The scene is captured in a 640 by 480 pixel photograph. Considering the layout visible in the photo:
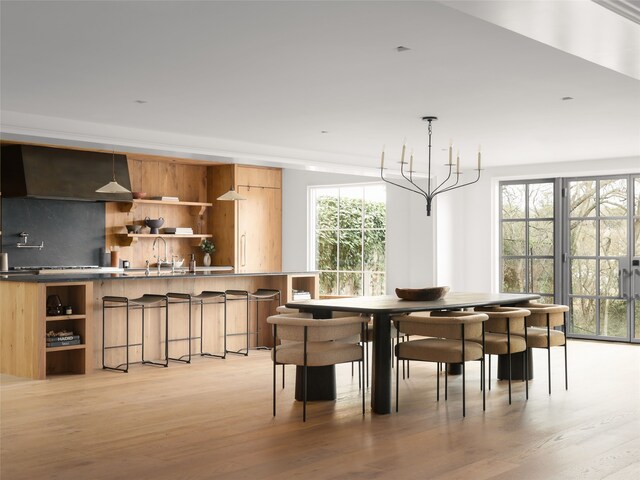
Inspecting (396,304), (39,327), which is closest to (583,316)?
(396,304)

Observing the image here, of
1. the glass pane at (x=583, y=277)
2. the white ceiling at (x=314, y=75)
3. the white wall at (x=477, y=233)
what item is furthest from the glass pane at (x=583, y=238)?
the white ceiling at (x=314, y=75)

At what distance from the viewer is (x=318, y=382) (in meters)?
5.88

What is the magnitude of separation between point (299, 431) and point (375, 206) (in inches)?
272

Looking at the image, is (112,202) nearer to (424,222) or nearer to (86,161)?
(86,161)

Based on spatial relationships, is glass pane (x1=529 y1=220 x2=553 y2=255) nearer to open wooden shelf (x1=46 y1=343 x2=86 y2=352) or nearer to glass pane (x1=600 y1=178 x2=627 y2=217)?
glass pane (x1=600 y1=178 x2=627 y2=217)

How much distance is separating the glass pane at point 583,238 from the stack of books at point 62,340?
20.5 ft

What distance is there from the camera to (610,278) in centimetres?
975

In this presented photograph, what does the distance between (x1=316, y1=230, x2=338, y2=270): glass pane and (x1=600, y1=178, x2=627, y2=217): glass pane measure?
12.9ft

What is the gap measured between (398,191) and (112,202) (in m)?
3.97

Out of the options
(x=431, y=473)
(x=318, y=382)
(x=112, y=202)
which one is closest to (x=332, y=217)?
(x=112, y=202)

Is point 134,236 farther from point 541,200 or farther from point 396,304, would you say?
point 396,304

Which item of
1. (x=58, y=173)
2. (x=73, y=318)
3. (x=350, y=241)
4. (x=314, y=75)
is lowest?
A: (x=73, y=318)

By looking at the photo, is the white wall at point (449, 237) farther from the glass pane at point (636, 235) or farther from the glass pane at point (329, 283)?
the glass pane at point (636, 235)

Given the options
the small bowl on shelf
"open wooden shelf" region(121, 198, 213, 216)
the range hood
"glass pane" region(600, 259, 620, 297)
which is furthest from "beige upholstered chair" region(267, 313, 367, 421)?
"open wooden shelf" region(121, 198, 213, 216)
